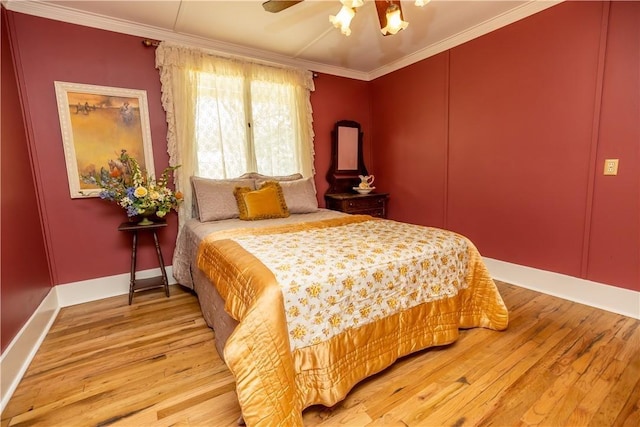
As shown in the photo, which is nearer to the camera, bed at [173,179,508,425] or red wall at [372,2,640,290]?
bed at [173,179,508,425]

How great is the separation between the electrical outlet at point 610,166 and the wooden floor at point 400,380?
A: 1.08m

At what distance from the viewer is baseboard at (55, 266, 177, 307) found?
102 inches

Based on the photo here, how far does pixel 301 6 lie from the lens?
2.44 meters

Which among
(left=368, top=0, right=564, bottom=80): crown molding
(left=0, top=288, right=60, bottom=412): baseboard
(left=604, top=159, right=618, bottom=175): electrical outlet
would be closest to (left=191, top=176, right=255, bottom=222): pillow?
(left=0, top=288, right=60, bottom=412): baseboard

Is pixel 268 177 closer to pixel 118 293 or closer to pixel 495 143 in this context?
pixel 118 293

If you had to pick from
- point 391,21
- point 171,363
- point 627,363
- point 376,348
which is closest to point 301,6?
point 391,21

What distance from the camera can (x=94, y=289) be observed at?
2703mm

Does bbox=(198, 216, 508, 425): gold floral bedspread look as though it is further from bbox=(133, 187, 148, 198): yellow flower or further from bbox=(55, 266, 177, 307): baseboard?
bbox=(55, 266, 177, 307): baseboard

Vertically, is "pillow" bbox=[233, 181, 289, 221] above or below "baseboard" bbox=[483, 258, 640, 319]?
above

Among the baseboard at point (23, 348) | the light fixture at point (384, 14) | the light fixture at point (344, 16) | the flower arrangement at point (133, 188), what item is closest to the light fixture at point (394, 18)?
the light fixture at point (384, 14)

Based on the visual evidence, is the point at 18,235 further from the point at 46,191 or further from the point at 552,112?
the point at 552,112

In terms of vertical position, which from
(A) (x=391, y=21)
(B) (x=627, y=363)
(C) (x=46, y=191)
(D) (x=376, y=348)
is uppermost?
(A) (x=391, y=21)

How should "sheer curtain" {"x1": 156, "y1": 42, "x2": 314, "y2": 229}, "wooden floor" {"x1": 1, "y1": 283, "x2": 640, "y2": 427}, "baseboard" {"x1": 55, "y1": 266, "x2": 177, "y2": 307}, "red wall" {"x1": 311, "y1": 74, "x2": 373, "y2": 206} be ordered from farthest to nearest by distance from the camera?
1. "red wall" {"x1": 311, "y1": 74, "x2": 373, "y2": 206}
2. "sheer curtain" {"x1": 156, "y1": 42, "x2": 314, "y2": 229}
3. "baseboard" {"x1": 55, "y1": 266, "x2": 177, "y2": 307}
4. "wooden floor" {"x1": 1, "y1": 283, "x2": 640, "y2": 427}

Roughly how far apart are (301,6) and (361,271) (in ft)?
7.44
